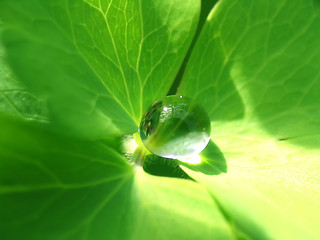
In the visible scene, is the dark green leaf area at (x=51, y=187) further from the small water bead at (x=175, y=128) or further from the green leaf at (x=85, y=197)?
the small water bead at (x=175, y=128)

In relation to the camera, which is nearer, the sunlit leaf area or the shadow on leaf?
the sunlit leaf area

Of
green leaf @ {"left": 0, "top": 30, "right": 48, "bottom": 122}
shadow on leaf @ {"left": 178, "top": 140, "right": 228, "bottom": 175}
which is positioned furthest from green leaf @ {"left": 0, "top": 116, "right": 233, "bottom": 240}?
green leaf @ {"left": 0, "top": 30, "right": 48, "bottom": 122}

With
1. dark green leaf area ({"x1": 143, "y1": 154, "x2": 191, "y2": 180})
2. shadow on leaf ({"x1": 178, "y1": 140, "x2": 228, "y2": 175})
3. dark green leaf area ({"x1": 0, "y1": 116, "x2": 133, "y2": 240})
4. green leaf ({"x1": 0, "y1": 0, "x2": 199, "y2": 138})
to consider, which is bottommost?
dark green leaf area ({"x1": 0, "y1": 116, "x2": 133, "y2": 240})

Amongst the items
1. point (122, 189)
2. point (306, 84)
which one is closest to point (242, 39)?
point (306, 84)

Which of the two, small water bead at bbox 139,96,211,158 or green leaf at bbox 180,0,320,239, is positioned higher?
green leaf at bbox 180,0,320,239

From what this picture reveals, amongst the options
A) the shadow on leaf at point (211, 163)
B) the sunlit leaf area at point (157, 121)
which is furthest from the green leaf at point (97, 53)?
the shadow on leaf at point (211, 163)

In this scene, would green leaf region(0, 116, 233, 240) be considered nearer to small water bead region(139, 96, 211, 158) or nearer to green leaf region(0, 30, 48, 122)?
small water bead region(139, 96, 211, 158)

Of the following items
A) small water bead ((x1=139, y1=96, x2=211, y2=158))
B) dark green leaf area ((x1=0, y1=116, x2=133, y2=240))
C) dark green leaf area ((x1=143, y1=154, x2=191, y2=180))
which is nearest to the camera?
dark green leaf area ((x1=0, y1=116, x2=133, y2=240))

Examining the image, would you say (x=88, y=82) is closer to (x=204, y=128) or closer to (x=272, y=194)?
(x=204, y=128)

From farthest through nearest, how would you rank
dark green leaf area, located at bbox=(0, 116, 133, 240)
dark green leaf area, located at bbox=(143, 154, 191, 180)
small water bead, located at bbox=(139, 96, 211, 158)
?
dark green leaf area, located at bbox=(143, 154, 191, 180) → small water bead, located at bbox=(139, 96, 211, 158) → dark green leaf area, located at bbox=(0, 116, 133, 240)
